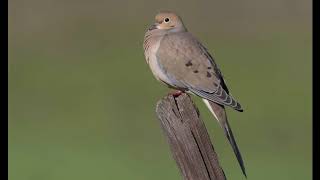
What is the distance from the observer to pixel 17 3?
56.6ft

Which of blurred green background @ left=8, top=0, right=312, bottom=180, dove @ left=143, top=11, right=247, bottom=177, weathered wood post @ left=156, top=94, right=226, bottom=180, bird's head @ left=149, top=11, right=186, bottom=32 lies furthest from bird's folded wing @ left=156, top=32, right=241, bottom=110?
blurred green background @ left=8, top=0, right=312, bottom=180

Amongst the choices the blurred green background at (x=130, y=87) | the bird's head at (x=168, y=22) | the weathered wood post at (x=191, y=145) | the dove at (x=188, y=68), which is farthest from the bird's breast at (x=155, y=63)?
the blurred green background at (x=130, y=87)

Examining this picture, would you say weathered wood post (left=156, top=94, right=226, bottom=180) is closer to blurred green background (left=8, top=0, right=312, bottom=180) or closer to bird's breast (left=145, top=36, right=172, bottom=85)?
bird's breast (left=145, top=36, right=172, bottom=85)

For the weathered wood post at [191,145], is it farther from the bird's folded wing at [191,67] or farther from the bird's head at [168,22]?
the bird's head at [168,22]

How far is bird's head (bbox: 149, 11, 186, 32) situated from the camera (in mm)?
7125

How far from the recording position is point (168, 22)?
7.16 m

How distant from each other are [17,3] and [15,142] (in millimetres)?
5696

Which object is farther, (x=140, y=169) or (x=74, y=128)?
(x=74, y=128)

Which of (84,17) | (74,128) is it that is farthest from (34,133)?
(84,17)

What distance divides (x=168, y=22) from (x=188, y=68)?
1.80ft

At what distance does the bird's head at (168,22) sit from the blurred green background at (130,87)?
3.11 metres

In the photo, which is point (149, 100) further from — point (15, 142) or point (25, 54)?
point (25, 54)

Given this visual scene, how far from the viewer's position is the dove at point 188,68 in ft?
21.6

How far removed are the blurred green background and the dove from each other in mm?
3309
